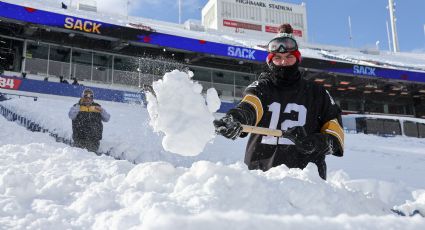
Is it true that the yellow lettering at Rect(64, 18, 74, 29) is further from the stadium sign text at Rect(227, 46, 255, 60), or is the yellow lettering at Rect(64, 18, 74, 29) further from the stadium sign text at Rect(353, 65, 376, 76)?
the stadium sign text at Rect(353, 65, 376, 76)

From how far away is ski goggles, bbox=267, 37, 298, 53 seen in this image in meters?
3.04

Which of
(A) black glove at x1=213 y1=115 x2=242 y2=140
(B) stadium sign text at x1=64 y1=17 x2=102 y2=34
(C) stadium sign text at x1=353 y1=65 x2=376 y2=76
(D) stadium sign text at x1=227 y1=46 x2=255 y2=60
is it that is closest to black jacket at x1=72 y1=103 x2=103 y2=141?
(A) black glove at x1=213 y1=115 x2=242 y2=140

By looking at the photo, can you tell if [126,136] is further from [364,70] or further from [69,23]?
[364,70]

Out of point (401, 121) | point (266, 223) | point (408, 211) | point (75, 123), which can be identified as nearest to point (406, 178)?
point (75, 123)

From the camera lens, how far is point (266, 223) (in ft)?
4.74

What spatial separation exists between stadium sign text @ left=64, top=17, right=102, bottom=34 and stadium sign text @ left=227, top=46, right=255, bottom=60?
20.1 ft

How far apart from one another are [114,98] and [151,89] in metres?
14.5

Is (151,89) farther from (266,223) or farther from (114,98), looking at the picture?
(114,98)

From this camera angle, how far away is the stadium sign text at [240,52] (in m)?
20.9

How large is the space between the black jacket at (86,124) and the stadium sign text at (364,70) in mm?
18810

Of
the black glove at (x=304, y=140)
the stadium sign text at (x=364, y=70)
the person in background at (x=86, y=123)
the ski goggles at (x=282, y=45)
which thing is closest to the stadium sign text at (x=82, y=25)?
the person in background at (x=86, y=123)

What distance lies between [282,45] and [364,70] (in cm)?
2248

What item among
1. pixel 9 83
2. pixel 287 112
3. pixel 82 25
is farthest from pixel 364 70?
pixel 287 112

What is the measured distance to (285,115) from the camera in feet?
9.64
